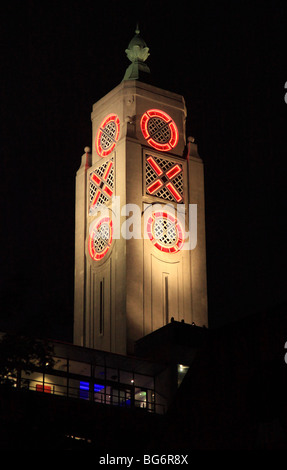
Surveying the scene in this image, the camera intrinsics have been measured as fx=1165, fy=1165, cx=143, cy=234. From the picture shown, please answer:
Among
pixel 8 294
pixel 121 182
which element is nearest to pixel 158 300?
pixel 121 182

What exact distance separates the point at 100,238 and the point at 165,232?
3.96m

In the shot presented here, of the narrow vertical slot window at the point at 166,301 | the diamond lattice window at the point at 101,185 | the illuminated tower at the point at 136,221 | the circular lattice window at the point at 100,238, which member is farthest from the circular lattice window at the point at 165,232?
the diamond lattice window at the point at 101,185

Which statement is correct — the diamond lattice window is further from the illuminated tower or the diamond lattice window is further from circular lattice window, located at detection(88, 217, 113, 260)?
circular lattice window, located at detection(88, 217, 113, 260)

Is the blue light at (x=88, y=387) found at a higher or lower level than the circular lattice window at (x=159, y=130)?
lower

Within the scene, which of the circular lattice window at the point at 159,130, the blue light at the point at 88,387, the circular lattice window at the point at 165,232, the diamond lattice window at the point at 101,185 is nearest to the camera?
the blue light at the point at 88,387

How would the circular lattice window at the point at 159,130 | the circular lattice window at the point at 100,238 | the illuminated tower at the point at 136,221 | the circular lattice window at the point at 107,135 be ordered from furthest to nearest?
the circular lattice window at the point at 107,135
the circular lattice window at the point at 159,130
the circular lattice window at the point at 100,238
the illuminated tower at the point at 136,221

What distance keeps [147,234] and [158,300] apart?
3.89 m

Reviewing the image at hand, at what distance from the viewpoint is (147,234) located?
67.3m

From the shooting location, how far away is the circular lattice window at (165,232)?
6769cm

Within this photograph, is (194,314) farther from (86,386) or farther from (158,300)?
(86,386)

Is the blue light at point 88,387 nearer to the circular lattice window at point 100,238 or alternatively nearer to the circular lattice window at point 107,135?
the circular lattice window at point 100,238

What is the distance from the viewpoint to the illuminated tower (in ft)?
217

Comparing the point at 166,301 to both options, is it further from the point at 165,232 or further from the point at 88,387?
the point at 88,387

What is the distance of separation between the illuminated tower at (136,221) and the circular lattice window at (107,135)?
6 centimetres
